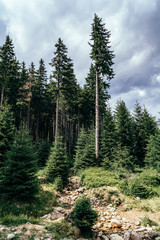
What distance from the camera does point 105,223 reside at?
21.8ft

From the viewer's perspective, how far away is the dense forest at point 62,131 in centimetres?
862

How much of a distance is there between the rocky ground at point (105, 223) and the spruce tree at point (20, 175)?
1.87m

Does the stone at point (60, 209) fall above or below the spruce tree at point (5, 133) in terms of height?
below

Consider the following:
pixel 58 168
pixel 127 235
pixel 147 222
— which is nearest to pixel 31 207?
pixel 58 168

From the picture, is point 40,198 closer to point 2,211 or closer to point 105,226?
point 2,211

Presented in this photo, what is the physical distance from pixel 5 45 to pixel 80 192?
24.3 m

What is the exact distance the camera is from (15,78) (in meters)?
25.2

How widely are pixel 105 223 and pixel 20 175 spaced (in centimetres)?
537

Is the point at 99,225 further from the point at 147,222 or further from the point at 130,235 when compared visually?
the point at 147,222

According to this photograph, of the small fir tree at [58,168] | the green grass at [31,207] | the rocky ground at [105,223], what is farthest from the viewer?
the small fir tree at [58,168]

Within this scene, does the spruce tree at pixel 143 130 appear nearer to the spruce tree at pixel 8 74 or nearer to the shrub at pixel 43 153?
the shrub at pixel 43 153

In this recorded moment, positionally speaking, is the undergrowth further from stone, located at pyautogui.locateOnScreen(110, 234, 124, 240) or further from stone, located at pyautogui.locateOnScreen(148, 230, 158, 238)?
stone, located at pyautogui.locateOnScreen(148, 230, 158, 238)

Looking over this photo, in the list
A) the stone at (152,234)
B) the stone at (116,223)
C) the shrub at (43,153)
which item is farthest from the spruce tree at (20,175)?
the shrub at (43,153)

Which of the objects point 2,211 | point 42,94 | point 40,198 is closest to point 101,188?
point 40,198
